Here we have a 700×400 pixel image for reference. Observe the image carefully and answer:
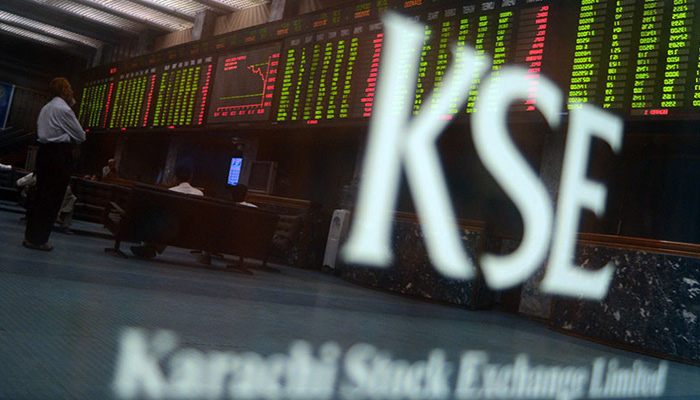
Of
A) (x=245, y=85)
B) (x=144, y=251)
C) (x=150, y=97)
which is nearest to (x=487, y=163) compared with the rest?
(x=144, y=251)

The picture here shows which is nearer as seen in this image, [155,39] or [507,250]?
[507,250]

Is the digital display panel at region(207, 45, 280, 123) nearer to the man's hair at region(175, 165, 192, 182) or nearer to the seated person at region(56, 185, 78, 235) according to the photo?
the man's hair at region(175, 165, 192, 182)

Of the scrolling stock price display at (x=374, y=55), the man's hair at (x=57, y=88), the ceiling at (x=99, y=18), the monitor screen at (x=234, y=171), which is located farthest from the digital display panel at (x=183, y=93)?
the man's hair at (x=57, y=88)

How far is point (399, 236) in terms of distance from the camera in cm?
749

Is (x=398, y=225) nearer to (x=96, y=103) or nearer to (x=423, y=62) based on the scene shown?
(x=423, y=62)

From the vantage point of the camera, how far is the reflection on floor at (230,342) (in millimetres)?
2098

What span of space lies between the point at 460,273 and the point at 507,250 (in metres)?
0.91

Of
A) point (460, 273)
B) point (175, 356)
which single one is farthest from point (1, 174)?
point (175, 356)

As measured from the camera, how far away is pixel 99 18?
15.8 meters

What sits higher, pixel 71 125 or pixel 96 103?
pixel 96 103

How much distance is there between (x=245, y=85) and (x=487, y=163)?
15.9 ft

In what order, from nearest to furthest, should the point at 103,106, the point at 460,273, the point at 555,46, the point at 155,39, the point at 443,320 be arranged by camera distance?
→ the point at 443,320, the point at 555,46, the point at 460,273, the point at 103,106, the point at 155,39

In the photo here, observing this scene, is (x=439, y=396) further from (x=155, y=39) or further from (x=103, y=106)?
(x=155, y=39)

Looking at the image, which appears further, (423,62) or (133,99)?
(133,99)
